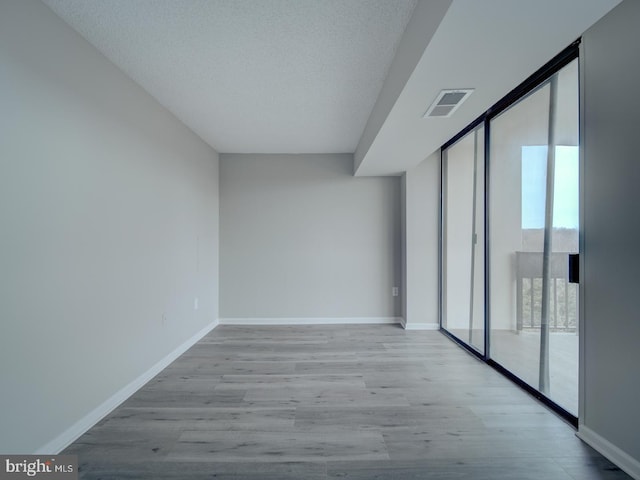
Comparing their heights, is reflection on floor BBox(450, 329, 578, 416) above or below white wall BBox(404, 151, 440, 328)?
below

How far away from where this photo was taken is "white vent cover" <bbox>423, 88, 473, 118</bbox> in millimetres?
1898

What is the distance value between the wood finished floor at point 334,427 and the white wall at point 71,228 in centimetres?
41

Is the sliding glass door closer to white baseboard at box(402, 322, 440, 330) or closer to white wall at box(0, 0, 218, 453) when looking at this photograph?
white baseboard at box(402, 322, 440, 330)

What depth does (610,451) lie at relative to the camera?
1581 millimetres

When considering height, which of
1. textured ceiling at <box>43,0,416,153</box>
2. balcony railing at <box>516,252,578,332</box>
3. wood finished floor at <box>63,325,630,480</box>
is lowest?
wood finished floor at <box>63,325,630,480</box>

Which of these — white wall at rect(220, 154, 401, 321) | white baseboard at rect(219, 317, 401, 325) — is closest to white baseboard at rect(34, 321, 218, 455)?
white baseboard at rect(219, 317, 401, 325)

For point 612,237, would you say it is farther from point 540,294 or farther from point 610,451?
point 610,451

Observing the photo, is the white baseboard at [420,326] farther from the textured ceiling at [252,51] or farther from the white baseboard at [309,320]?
the textured ceiling at [252,51]

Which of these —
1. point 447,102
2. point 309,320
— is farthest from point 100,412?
point 447,102

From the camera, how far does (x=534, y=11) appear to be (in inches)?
47.8

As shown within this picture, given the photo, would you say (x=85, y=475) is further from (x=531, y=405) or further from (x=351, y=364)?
(x=531, y=405)

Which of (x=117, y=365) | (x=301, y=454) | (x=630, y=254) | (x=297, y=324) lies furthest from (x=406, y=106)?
(x=297, y=324)

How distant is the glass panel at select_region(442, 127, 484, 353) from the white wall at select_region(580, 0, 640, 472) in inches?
51.6

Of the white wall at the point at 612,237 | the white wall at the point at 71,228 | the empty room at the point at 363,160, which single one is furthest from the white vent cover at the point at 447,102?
the white wall at the point at 71,228
